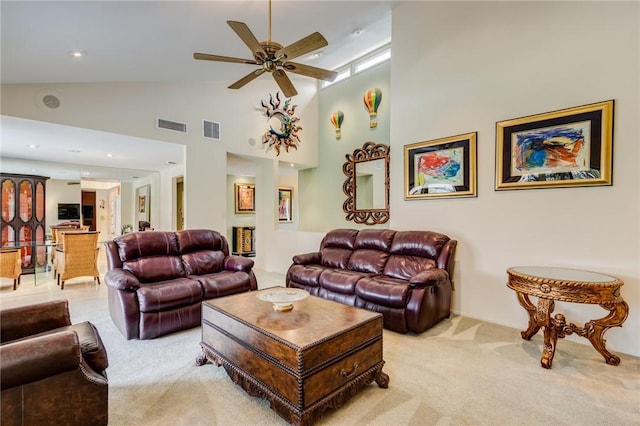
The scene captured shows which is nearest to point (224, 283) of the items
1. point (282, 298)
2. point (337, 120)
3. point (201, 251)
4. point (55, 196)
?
point (201, 251)

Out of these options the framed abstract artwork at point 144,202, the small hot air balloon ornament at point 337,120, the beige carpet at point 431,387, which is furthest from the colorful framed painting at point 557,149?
the framed abstract artwork at point 144,202

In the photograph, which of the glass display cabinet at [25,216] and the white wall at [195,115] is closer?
the white wall at [195,115]

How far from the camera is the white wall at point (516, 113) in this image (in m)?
2.63

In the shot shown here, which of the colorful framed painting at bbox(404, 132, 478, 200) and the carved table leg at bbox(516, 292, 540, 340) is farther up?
the colorful framed painting at bbox(404, 132, 478, 200)

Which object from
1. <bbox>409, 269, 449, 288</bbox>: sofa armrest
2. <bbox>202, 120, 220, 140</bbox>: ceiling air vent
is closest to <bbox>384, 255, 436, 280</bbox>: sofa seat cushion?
<bbox>409, 269, 449, 288</bbox>: sofa armrest

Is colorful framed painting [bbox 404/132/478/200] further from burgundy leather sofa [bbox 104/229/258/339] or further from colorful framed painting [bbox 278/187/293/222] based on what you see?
colorful framed painting [bbox 278/187/293/222]

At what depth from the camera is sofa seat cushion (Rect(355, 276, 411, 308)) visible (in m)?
→ 2.93

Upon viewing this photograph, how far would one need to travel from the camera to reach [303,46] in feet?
7.85

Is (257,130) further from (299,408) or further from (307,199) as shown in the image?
(299,408)

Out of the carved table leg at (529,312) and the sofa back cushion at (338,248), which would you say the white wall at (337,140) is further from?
the carved table leg at (529,312)

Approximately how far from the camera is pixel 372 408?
1.81 m

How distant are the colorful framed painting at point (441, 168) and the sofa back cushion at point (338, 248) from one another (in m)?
1.01

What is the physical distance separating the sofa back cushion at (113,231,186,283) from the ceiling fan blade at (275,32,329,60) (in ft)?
8.41

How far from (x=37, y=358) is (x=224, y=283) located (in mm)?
2077
